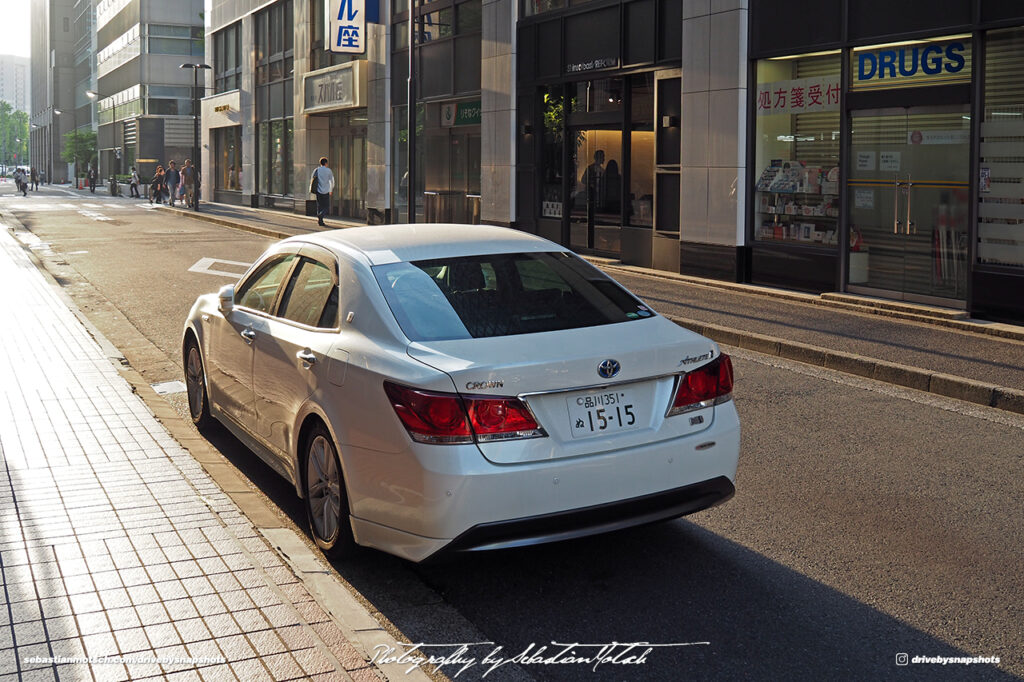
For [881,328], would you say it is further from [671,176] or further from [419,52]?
[419,52]

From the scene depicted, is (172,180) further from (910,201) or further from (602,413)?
(602,413)

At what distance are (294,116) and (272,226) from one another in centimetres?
897

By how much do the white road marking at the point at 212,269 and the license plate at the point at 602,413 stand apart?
14369 millimetres

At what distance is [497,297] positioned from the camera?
5344mm

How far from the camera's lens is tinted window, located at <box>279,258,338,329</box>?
5613 millimetres

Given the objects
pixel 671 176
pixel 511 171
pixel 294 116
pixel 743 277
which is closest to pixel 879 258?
pixel 743 277

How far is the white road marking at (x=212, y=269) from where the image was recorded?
1919 centimetres

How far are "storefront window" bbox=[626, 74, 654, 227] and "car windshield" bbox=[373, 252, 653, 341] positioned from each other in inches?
559

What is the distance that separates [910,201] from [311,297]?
1024 cm

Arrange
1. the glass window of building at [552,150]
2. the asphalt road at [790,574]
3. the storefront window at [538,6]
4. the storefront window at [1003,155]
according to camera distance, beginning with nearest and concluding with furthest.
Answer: the asphalt road at [790,574] < the storefront window at [1003,155] < the storefront window at [538,6] < the glass window of building at [552,150]

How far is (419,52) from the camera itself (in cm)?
2958

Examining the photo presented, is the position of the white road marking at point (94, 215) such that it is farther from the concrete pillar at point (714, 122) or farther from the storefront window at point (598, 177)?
the concrete pillar at point (714, 122)

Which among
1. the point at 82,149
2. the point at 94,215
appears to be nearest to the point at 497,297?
the point at 94,215

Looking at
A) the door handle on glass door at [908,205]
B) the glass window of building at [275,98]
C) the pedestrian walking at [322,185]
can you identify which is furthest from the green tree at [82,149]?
the door handle on glass door at [908,205]
